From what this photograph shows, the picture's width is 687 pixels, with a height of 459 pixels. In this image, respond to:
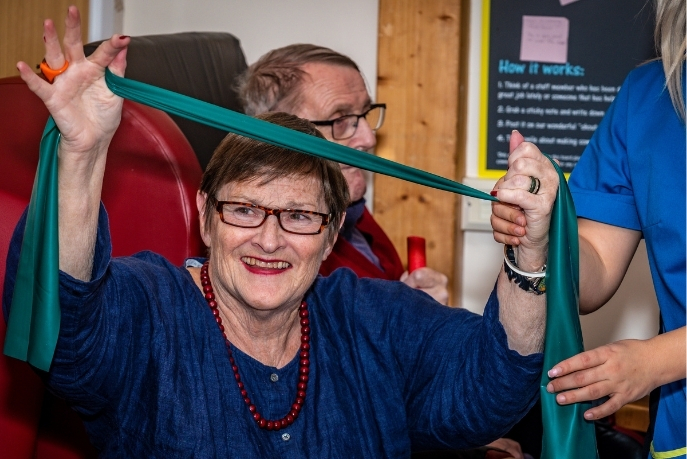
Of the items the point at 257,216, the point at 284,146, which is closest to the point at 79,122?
the point at 284,146

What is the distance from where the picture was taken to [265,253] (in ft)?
4.80

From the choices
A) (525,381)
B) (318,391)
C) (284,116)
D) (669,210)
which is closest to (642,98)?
(669,210)

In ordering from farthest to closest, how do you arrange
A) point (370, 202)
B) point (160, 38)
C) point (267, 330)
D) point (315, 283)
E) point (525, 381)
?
1. point (370, 202)
2. point (160, 38)
3. point (315, 283)
4. point (267, 330)
5. point (525, 381)

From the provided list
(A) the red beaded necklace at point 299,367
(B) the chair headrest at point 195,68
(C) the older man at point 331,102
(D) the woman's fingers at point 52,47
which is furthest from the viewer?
(C) the older man at point 331,102

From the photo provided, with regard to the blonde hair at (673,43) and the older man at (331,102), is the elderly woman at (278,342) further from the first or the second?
the older man at (331,102)

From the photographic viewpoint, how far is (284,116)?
1573mm

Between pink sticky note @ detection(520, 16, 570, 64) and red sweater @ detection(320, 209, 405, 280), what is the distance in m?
0.81

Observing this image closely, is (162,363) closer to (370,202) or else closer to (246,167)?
(246,167)

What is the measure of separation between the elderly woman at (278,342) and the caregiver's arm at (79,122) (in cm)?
2

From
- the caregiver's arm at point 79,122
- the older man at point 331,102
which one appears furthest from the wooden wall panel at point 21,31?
the caregiver's arm at point 79,122

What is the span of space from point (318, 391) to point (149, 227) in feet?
1.61

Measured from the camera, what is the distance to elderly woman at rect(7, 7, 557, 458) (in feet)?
4.34

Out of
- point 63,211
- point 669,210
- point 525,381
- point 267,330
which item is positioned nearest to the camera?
point 63,211

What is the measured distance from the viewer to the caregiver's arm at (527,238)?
49.8 inches
